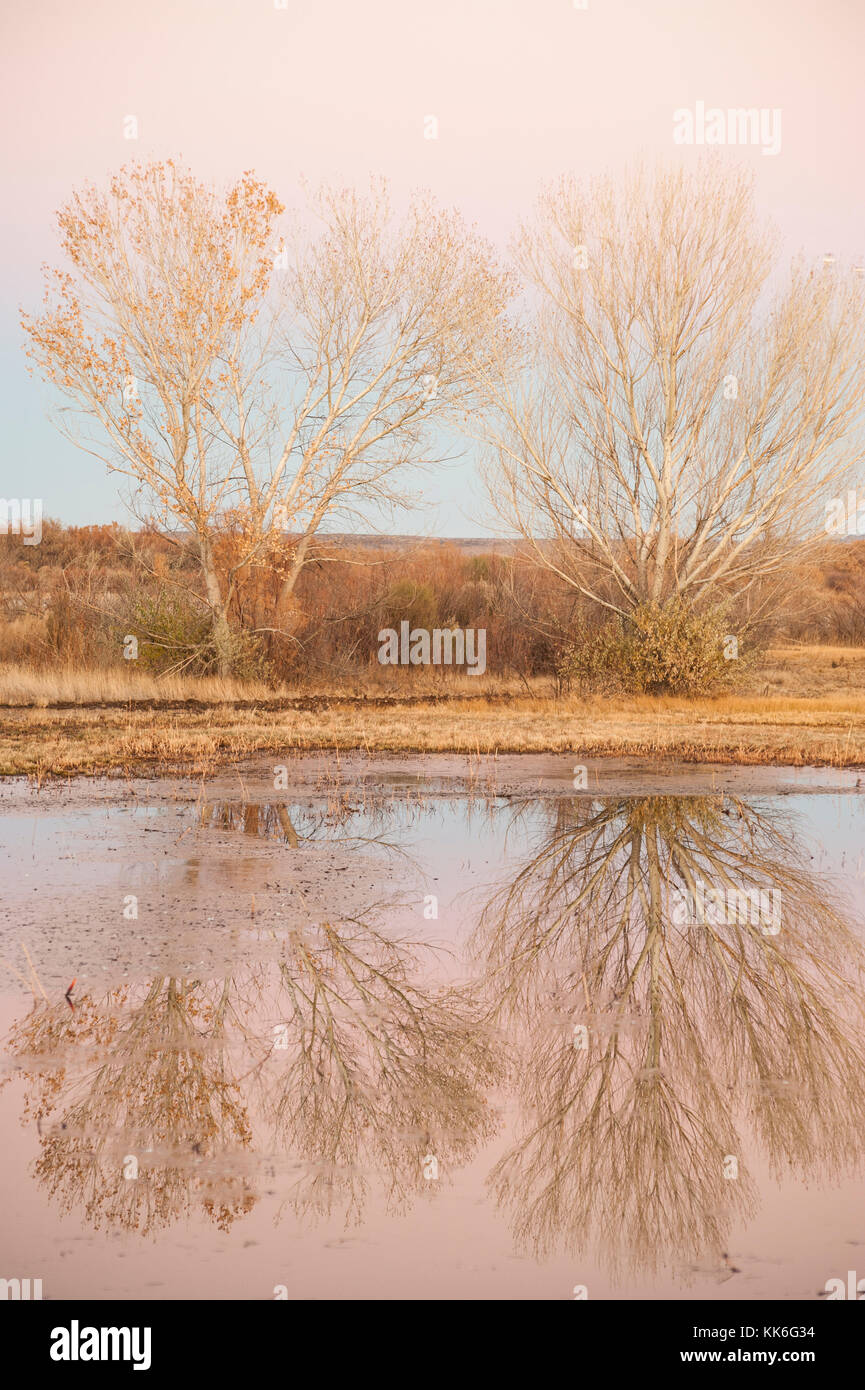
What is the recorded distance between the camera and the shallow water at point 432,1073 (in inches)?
172

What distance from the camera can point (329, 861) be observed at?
10.1 meters

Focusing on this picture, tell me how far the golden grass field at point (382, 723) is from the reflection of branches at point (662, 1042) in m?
7.05

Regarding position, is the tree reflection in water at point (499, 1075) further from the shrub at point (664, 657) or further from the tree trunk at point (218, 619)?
the tree trunk at point (218, 619)

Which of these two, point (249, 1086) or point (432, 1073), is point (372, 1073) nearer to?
point (432, 1073)

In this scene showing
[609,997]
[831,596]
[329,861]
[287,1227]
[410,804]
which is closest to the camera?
[287,1227]

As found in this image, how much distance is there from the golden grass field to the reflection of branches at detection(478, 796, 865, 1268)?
705 cm

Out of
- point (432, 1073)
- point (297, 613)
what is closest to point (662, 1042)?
point (432, 1073)

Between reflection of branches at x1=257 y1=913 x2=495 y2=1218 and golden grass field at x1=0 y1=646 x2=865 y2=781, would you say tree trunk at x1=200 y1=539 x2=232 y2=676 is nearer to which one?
golden grass field at x1=0 y1=646 x2=865 y2=781

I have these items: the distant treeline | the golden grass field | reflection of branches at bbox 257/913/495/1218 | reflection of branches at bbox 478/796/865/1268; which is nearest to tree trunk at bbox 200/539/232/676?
the distant treeline

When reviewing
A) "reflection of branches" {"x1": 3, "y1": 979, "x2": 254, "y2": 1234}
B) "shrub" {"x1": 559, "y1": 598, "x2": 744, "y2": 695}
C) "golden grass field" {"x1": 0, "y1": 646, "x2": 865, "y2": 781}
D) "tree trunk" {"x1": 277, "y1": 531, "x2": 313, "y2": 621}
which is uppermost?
"tree trunk" {"x1": 277, "y1": 531, "x2": 313, "y2": 621}

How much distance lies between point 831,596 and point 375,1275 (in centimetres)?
4675

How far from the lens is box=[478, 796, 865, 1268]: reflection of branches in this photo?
468cm

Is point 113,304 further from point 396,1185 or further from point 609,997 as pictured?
point 396,1185
